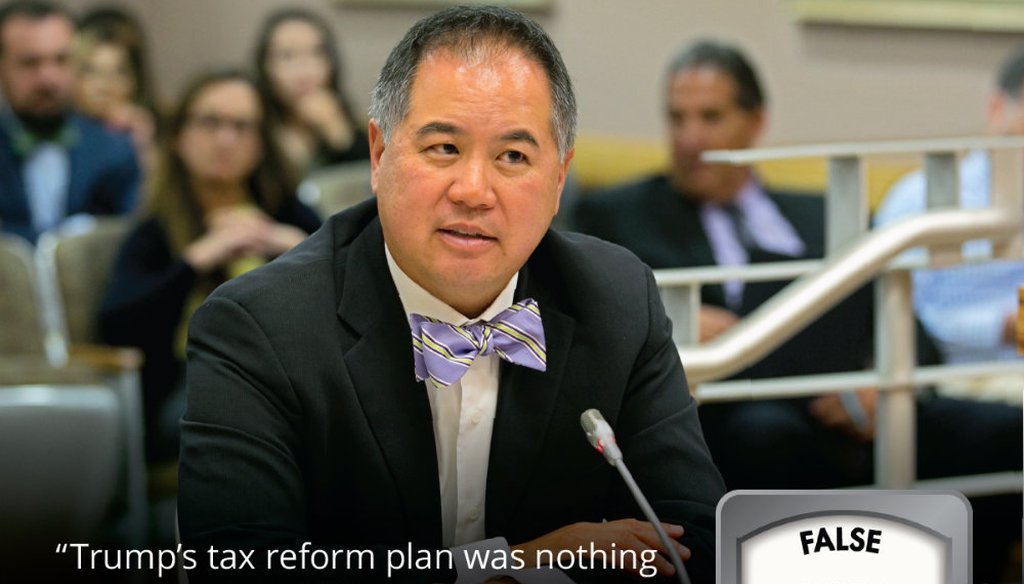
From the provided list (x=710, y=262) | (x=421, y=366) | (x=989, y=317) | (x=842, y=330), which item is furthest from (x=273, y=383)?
(x=989, y=317)

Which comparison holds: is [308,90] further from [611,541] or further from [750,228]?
[611,541]

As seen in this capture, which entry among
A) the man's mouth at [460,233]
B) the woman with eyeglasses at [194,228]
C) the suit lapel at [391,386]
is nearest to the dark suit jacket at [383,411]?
the suit lapel at [391,386]

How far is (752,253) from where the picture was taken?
2689mm

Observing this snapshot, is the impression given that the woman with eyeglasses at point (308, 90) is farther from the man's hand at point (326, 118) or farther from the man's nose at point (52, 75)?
the man's nose at point (52, 75)

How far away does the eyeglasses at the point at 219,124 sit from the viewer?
2941mm

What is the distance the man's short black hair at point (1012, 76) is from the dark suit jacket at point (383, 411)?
1703 mm

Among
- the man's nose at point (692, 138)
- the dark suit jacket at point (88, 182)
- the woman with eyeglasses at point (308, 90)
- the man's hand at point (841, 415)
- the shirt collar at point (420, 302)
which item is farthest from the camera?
the dark suit jacket at point (88, 182)

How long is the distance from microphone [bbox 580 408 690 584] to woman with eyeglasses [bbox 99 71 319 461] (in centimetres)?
123

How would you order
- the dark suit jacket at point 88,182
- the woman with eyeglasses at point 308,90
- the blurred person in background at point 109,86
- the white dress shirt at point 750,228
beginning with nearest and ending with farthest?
the white dress shirt at point 750,228, the woman with eyeglasses at point 308,90, the dark suit jacket at point 88,182, the blurred person in background at point 109,86

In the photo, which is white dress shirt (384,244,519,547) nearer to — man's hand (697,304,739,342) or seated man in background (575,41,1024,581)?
seated man in background (575,41,1024,581)

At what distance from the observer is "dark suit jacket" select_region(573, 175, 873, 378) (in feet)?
7.94

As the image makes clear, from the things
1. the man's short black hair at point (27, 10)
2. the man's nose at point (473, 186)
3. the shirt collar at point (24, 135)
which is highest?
the man's short black hair at point (27, 10)

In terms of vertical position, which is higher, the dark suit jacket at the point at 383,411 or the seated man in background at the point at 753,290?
the seated man in background at the point at 753,290

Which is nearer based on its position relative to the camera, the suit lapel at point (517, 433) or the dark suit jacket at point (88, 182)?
the suit lapel at point (517, 433)
